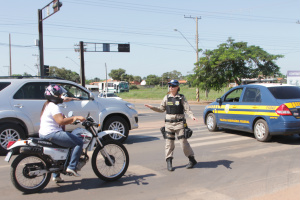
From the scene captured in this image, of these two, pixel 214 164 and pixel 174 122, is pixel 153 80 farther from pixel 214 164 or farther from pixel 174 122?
pixel 174 122

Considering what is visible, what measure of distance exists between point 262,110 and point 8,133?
6769mm

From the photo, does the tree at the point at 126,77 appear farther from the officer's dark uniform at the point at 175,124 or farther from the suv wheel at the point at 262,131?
the officer's dark uniform at the point at 175,124

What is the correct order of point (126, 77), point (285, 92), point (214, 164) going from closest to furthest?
1. point (214, 164)
2. point (285, 92)
3. point (126, 77)

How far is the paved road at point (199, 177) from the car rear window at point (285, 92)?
1365 mm

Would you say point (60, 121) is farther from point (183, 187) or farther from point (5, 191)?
point (183, 187)

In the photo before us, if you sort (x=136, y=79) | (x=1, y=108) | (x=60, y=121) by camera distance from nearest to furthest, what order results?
1. (x=60, y=121)
2. (x=1, y=108)
3. (x=136, y=79)

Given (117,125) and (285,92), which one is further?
(117,125)

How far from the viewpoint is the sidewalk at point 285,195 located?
14.5 ft

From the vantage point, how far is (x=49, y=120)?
4750mm

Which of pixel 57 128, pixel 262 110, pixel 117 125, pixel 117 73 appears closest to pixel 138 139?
pixel 117 125

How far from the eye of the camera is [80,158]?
194 inches

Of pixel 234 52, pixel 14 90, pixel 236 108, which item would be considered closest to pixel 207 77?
pixel 234 52

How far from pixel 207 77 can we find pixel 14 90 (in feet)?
86.2

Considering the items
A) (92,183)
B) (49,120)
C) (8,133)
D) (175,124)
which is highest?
(49,120)
